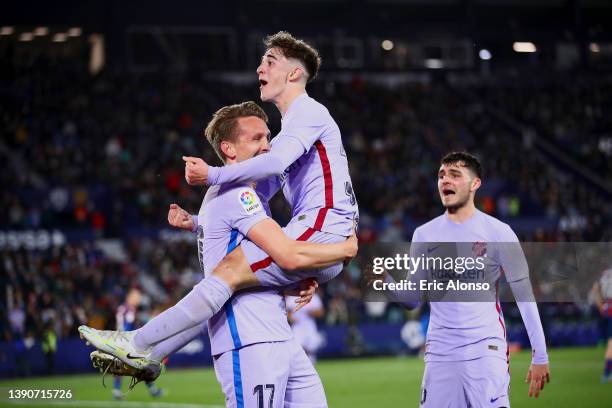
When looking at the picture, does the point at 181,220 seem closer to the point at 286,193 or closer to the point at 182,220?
the point at 182,220

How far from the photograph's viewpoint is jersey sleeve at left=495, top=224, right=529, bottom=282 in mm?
7680

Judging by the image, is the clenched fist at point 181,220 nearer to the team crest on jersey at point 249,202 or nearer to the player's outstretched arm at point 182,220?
the player's outstretched arm at point 182,220

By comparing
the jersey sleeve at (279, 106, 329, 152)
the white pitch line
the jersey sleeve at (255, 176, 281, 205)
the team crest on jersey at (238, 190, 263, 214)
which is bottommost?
the white pitch line

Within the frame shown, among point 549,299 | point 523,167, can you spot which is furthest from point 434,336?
point 523,167

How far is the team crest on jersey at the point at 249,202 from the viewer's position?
5875 mm

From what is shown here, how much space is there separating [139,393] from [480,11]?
26.2m

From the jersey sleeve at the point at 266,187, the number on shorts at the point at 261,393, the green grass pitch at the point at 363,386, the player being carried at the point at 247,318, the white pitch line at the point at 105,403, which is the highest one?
the jersey sleeve at the point at 266,187

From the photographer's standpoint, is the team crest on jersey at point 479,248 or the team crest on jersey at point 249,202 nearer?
the team crest on jersey at point 249,202

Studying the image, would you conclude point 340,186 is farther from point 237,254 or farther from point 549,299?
point 549,299

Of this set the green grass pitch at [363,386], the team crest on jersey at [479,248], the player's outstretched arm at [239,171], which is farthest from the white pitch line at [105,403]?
the player's outstretched arm at [239,171]

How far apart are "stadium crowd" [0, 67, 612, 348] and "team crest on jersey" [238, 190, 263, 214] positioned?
15150mm

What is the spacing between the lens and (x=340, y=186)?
6.16 metres

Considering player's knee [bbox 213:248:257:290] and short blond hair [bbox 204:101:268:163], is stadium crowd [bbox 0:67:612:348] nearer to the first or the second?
short blond hair [bbox 204:101:268:163]

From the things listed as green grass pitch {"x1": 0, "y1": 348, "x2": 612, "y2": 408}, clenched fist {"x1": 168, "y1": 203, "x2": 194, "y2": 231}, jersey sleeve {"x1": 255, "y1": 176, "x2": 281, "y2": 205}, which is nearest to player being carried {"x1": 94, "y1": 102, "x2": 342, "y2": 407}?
jersey sleeve {"x1": 255, "y1": 176, "x2": 281, "y2": 205}
